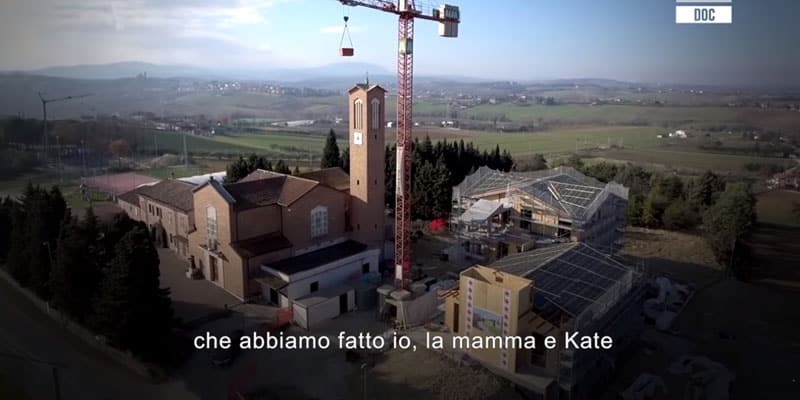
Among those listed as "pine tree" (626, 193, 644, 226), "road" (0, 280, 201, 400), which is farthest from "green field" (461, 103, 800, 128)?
"road" (0, 280, 201, 400)

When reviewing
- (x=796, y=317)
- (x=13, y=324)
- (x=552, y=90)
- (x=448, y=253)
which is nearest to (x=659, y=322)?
(x=796, y=317)

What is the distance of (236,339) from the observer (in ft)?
42.1

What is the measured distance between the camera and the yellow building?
11133 mm

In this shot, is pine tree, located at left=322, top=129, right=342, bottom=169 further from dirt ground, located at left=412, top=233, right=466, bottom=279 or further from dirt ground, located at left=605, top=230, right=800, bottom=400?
dirt ground, located at left=605, top=230, right=800, bottom=400

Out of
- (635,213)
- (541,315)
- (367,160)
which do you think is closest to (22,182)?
(367,160)

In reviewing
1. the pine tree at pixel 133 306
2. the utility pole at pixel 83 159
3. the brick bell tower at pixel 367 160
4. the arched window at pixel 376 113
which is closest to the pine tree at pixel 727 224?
the brick bell tower at pixel 367 160

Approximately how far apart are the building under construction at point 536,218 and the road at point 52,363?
1165 cm

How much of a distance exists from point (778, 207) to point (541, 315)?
24.2 m

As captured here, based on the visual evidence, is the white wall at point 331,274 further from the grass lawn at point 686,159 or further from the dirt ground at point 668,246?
the grass lawn at point 686,159

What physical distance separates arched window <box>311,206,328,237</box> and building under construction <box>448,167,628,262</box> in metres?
5.10

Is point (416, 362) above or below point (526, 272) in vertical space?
below

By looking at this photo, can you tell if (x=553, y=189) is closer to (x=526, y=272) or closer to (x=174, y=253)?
(x=526, y=272)

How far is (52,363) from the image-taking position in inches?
336

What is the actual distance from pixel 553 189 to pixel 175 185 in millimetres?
15244
